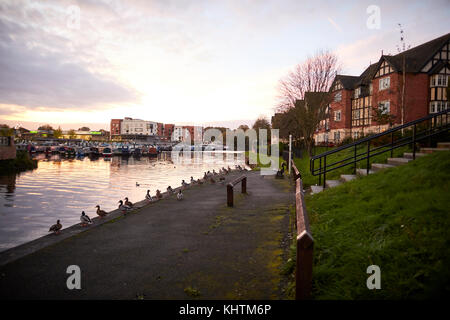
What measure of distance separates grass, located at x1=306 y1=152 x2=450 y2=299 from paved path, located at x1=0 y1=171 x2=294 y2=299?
0.99m

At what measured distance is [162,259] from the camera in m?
5.76

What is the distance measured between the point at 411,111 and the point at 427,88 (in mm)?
4083

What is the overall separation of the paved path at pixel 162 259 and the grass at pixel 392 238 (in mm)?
986

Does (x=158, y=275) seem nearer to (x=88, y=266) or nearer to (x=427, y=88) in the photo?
(x=88, y=266)

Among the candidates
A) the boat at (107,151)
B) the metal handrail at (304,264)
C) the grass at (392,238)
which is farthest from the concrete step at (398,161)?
the boat at (107,151)

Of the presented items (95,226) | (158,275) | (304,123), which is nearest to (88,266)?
(158,275)

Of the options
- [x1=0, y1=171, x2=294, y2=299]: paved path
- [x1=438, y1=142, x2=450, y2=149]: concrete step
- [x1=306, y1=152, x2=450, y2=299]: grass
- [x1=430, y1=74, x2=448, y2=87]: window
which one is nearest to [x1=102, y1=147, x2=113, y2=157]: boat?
[x1=0, y1=171, x2=294, y2=299]: paved path

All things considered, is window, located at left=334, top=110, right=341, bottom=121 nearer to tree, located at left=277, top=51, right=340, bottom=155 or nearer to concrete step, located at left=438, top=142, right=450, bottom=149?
tree, located at left=277, top=51, right=340, bottom=155

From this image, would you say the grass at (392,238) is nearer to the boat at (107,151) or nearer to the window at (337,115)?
the window at (337,115)

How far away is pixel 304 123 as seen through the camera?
120 ft

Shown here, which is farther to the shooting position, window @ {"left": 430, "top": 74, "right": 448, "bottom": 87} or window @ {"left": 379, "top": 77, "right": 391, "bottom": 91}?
window @ {"left": 379, "top": 77, "right": 391, "bottom": 91}

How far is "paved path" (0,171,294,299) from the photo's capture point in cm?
451

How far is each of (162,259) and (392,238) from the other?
171 inches

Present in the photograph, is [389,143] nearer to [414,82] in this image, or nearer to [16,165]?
[414,82]
